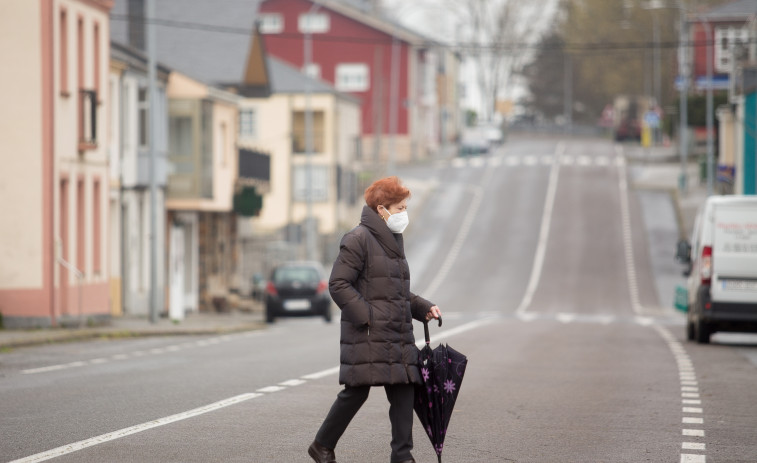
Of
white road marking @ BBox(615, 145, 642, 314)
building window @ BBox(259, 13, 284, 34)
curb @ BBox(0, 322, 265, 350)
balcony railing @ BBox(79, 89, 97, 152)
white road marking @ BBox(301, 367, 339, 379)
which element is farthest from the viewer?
building window @ BBox(259, 13, 284, 34)

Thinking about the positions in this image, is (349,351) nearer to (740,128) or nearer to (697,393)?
(697,393)

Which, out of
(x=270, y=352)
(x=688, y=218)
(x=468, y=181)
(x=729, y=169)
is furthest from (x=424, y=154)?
(x=270, y=352)

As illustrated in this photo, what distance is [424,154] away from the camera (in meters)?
103

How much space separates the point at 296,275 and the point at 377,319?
27.9 metres

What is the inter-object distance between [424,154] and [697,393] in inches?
3471

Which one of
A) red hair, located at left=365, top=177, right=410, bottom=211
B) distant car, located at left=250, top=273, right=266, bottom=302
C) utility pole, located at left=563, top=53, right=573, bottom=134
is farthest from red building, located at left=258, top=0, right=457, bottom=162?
red hair, located at left=365, top=177, right=410, bottom=211

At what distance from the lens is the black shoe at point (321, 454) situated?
8875 mm

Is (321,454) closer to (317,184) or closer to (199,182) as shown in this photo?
(199,182)

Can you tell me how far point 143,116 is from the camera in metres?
38.7

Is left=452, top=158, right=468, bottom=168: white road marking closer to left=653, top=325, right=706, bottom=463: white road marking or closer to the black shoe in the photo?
left=653, top=325, right=706, bottom=463: white road marking

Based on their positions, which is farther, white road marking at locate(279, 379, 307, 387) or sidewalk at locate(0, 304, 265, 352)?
sidewalk at locate(0, 304, 265, 352)

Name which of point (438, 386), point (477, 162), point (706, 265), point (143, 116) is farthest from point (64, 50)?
point (477, 162)

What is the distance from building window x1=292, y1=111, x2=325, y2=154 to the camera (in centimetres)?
7112

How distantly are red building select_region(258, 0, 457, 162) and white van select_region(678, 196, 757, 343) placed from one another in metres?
66.9
